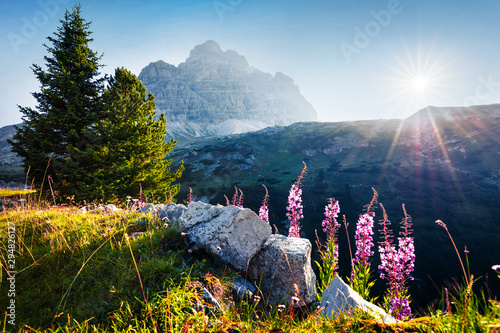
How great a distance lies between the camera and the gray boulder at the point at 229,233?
14.1 feet

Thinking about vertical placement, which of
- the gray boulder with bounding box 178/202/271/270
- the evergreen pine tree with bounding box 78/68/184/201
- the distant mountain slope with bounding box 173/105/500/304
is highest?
the evergreen pine tree with bounding box 78/68/184/201

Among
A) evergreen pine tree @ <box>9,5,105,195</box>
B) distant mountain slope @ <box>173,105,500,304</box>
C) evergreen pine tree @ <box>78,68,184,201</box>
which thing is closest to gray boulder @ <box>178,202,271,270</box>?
evergreen pine tree @ <box>78,68,184,201</box>

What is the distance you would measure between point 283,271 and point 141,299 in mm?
2747

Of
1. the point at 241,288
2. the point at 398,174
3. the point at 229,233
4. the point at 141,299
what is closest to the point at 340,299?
the point at 241,288

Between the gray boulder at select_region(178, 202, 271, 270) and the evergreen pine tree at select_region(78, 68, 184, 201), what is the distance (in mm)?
9780

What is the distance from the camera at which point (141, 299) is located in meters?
2.65

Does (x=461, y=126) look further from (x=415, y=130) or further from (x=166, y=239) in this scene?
(x=166, y=239)

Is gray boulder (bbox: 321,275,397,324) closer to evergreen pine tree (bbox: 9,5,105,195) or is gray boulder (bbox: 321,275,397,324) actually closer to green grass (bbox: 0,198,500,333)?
green grass (bbox: 0,198,500,333)

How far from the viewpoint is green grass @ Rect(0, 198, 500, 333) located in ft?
6.91

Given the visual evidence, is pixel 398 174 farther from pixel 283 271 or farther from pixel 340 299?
pixel 340 299

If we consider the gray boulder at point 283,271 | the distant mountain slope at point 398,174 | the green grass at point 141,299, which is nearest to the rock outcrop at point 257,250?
the gray boulder at point 283,271

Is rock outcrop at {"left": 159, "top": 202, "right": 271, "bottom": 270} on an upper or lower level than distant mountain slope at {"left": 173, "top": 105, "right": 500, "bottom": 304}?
upper

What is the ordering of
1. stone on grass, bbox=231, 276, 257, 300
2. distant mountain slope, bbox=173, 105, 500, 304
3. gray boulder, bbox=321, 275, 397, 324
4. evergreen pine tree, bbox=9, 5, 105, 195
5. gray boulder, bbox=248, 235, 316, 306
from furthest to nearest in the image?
1. distant mountain slope, bbox=173, 105, 500, 304
2. evergreen pine tree, bbox=9, 5, 105, 195
3. gray boulder, bbox=248, 235, 316, 306
4. stone on grass, bbox=231, 276, 257, 300
5. gray boulder, bbox=321, 275, 397, 324

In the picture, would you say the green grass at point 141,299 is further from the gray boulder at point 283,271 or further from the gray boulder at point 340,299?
the gray boulder at point 283,271
